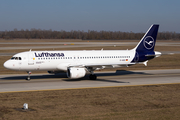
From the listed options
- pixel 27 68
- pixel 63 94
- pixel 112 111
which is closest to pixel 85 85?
pixel 63 94

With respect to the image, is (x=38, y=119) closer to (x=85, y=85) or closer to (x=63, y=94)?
(x=63, y=94)

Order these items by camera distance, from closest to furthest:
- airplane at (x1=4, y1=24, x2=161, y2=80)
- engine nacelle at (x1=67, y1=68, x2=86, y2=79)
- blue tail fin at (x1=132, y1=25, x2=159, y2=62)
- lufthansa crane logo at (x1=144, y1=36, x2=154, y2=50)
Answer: engine nacelle at (x1=67, y1=68, x2=86, y2=79) → airplane at (x1=4, y1=24, x2=161, y2=80) → blue tail fin at (x1=132, y1=25, x2=159, y2=62) → lufthansa crane logo at (x1=144, y1=36, x2=154, y2=50)

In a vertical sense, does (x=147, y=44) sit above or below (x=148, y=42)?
below

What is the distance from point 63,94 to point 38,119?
7901mm

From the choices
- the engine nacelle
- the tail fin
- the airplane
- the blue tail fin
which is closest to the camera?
the engine nacelle

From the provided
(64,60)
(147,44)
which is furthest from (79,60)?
(147,44)

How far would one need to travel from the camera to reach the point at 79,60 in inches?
1336

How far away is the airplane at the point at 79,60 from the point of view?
3153cm

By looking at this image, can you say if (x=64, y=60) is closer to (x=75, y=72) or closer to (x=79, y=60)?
(x=79, y=60)

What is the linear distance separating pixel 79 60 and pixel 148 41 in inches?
478

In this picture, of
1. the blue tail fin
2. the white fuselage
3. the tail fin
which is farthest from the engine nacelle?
the tail fin

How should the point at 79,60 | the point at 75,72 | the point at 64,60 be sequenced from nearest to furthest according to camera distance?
the point at 75,72 < the point at 64,60 < the point at 79,60

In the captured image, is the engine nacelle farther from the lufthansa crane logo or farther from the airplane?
the lufthansa crane logo

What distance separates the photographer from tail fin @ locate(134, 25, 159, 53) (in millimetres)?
37675
